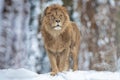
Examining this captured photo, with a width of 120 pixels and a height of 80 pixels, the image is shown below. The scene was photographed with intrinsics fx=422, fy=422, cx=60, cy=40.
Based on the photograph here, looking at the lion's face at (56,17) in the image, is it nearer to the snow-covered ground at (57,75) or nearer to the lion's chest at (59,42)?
the lion's chest at (59,42)

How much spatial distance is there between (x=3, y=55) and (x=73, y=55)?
232 mm

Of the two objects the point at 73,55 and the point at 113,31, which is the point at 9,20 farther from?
the point at 113,31

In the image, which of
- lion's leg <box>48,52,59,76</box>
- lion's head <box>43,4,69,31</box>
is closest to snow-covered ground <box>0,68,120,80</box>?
lion's leg <box>48,52,59,76</box>

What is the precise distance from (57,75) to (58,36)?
12 centimetres

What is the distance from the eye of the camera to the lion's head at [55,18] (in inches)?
49.9

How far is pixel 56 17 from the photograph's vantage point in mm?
1264

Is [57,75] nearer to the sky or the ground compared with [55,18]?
nearer to the ground

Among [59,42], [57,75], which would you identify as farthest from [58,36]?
[57,75]

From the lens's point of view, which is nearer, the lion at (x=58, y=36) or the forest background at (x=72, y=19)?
the lion at (x=58, y=36)

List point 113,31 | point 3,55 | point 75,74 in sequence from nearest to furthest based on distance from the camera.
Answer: point 75,74 → point 3,55 → point 113,31

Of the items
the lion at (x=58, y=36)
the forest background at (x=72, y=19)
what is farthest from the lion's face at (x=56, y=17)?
the forest background at (x=72, y=19)

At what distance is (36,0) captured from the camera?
148cm

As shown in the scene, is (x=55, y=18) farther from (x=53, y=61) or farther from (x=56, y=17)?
(x=53, y=61)

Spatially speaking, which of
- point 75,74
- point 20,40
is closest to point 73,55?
point 75,74
